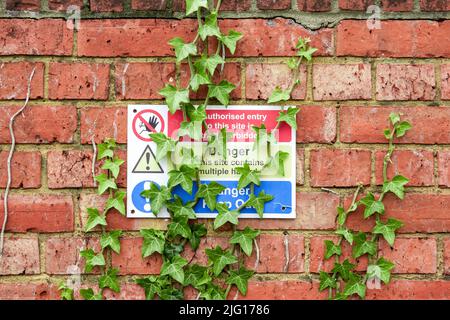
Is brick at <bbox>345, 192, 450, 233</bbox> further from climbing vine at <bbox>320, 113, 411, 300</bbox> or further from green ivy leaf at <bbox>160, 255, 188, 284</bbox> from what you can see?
green ivy leaf at <bbox>160, 255, 188, 284</bbox>

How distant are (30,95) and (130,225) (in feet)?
1.40

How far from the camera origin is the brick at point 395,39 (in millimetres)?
1758

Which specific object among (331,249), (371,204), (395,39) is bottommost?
(331,249)

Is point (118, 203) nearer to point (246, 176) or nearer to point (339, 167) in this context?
point (246, 176)

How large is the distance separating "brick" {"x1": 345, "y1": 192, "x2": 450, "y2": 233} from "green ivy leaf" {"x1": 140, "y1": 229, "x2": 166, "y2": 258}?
49 cm

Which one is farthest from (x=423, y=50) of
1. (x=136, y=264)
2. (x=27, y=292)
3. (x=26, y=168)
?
(x=27, y=292)

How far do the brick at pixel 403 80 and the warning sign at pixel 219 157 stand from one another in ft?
0.88

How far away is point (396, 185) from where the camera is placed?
5.69ft

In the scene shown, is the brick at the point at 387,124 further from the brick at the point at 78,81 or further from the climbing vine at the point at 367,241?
the brick at the point at 78,81

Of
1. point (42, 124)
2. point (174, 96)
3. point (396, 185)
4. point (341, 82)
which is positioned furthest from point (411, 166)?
point (42, 124)

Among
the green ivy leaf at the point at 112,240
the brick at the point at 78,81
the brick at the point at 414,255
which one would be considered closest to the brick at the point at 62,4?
the brick at the point at 78,81

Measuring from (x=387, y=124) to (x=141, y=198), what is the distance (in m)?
0.67

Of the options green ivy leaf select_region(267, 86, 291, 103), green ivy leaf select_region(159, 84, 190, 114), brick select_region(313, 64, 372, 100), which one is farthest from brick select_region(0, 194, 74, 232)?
brick select_region(313, 64, 372, 100)

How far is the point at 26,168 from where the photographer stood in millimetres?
1747
